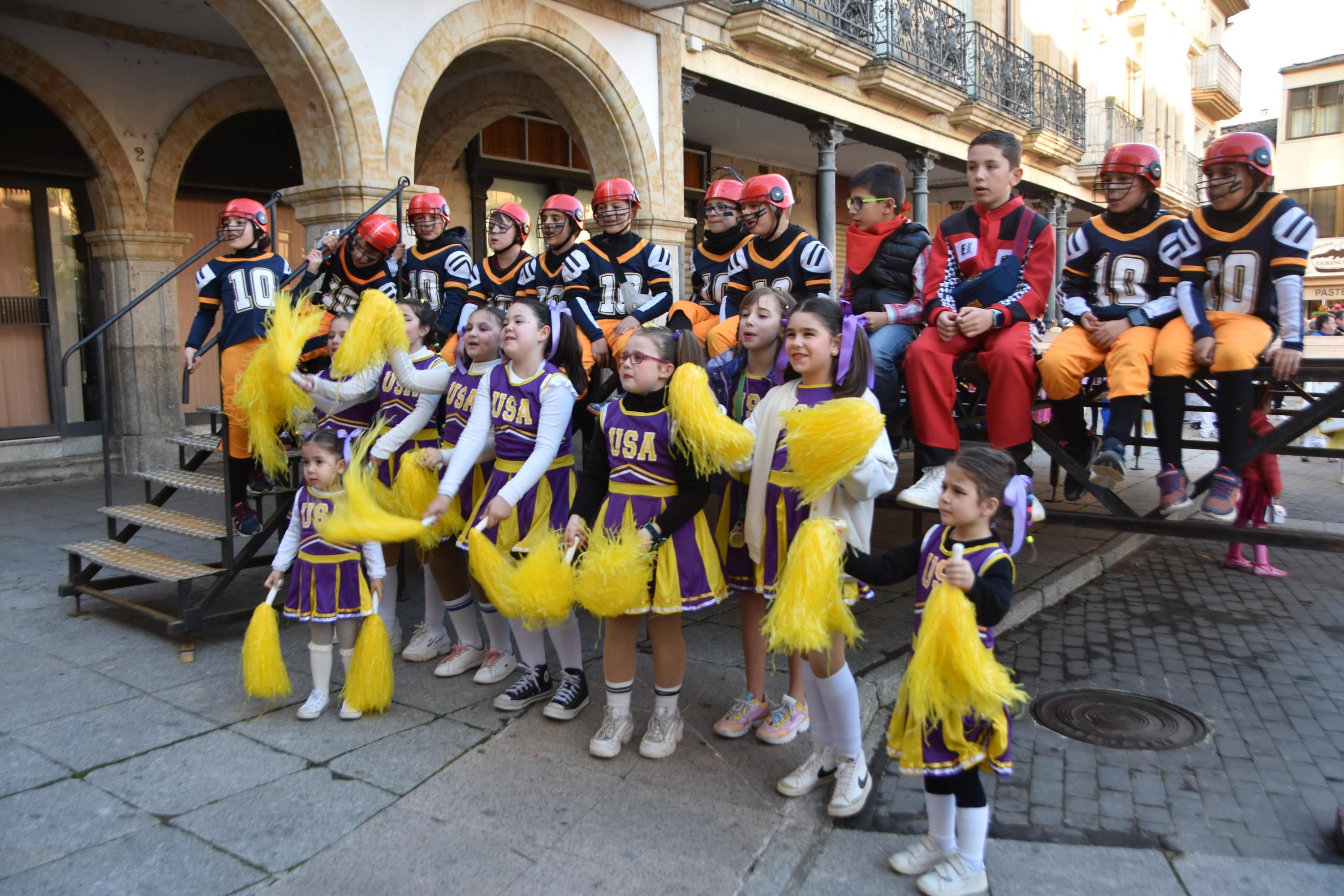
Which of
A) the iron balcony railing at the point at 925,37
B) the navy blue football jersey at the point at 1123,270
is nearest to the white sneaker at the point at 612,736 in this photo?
the navy blue football jersey at the point at 1123,270

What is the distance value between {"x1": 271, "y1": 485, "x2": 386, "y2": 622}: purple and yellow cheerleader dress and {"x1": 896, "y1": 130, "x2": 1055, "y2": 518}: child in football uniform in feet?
8.49

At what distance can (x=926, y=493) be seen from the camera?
4141mm

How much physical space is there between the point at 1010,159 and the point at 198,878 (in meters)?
4.40

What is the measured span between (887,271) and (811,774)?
2.89m

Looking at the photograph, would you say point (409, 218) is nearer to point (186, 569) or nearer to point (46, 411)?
point (186, 569)

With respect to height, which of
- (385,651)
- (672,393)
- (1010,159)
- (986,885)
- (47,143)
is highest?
(47,143)

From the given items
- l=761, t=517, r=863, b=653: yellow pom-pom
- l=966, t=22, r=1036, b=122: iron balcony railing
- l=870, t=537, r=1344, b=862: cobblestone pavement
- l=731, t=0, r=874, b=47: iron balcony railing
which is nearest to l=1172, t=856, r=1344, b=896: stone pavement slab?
l=870, t=537, r=1344, b=862: cobblestone pavement

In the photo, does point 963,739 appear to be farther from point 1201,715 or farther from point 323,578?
point 323,578

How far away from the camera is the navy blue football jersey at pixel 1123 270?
4527mm

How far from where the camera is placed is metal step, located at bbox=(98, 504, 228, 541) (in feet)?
16.5

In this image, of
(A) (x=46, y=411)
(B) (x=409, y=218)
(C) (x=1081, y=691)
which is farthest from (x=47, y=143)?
(C) (x=1081, y=691)

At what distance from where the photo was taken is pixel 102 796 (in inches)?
128

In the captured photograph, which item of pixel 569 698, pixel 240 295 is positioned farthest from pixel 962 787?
pixel 240 295

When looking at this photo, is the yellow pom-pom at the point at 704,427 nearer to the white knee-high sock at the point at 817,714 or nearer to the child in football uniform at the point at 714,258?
the white knee-high sock at the point at 817,714
